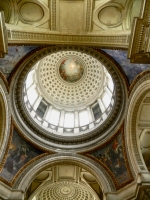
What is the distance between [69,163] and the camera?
12703mm

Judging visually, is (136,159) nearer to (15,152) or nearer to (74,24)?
(15,152)

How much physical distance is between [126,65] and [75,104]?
8448mm

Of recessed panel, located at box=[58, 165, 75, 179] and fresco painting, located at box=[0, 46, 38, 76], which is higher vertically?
fresco painting, located at box=[0, 46, 38, 76]

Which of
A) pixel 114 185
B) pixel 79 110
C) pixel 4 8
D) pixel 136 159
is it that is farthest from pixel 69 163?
pixel 4 8

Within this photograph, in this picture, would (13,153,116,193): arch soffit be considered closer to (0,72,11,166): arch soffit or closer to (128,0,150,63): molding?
(0,72,11,166): arch soffit

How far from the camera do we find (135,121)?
11.3 m

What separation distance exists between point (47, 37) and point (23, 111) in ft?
18.6

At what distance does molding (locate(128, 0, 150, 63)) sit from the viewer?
598 centimetres

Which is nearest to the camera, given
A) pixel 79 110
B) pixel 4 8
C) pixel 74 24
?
pixel 4 8

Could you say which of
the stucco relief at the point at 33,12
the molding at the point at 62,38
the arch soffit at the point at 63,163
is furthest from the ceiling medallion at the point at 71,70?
the stucco relief at the point at 33,12

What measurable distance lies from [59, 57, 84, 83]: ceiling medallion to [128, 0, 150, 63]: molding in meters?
12.4

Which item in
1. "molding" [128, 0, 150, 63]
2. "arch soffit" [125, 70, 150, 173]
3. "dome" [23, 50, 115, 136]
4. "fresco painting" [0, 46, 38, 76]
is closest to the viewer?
"molding" [128, 0, 150, 63]

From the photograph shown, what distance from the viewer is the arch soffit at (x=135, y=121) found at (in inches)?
396

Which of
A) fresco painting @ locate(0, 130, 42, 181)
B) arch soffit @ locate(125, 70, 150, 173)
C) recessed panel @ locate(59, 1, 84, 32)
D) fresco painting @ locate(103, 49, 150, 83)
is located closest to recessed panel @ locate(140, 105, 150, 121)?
arch soffit @ locate(125, 70, 150, 173)
